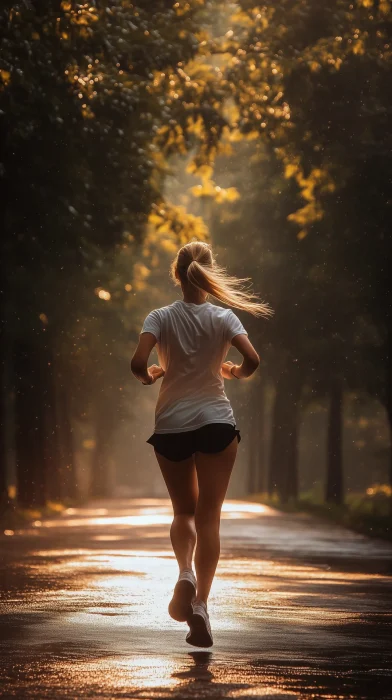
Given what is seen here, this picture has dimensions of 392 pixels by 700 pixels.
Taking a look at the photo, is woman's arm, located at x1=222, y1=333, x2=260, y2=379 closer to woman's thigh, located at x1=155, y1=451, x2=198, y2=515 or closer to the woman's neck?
the woman's neck

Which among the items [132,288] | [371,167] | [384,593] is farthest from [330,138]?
[132,288]

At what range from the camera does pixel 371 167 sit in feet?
72.5

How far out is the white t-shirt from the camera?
794cm

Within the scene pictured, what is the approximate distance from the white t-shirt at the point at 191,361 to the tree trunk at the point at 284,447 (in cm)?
3554

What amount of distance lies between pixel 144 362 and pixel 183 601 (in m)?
1.20

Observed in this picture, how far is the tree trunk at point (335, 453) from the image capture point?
39250 mm

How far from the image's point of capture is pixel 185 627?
8.95 meters

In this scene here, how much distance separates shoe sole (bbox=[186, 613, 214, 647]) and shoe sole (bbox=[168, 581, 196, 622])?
4 centimetres

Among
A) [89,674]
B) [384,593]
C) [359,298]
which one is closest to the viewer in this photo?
[89,674]

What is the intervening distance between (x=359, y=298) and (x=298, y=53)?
425cm

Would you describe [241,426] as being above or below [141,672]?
above

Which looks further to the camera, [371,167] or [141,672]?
[371,167]

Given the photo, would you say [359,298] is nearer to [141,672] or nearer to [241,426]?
[141,672]

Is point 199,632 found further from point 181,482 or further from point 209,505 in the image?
point 181,482
